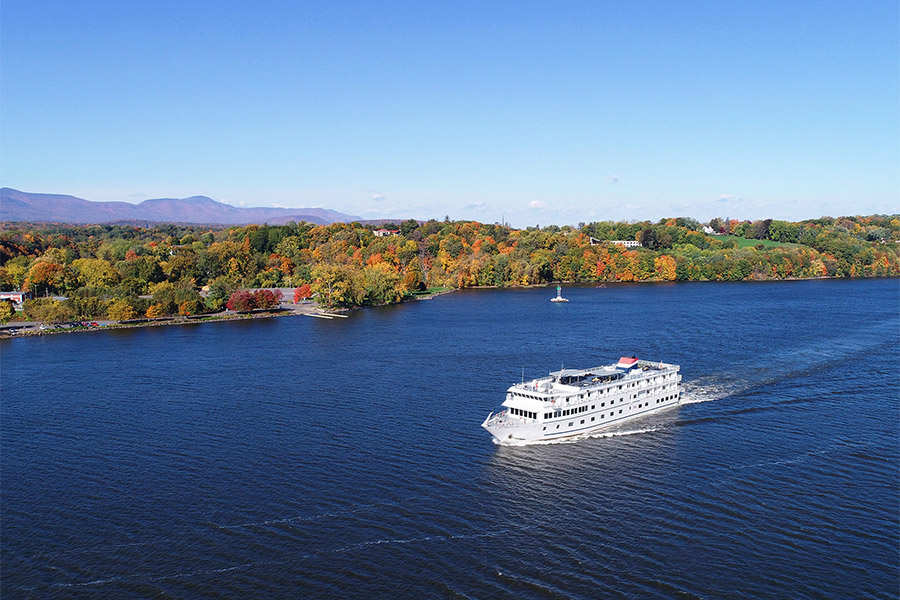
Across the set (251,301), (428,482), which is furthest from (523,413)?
(251,301)

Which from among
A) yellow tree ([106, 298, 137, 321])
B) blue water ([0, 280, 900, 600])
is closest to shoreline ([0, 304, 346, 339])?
yellow tree ([106, 298, 137, 321])

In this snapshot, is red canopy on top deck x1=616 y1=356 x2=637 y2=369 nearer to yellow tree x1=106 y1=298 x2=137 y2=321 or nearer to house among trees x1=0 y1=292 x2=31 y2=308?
yellow tree x1=106 y1=298 x2=137 y2=321

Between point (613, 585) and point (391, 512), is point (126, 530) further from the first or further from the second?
point (613, 585)

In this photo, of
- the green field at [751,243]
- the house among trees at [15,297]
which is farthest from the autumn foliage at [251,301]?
the green field at [751,243]

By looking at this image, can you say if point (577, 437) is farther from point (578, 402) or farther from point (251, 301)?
point (251, 301)

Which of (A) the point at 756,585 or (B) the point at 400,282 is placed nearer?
(A) the point at 756,585

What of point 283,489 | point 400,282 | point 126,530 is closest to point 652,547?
point 283,489

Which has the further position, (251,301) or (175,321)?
(251,301)

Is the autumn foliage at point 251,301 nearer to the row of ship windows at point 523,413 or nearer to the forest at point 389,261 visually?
the forest at point 389,261
